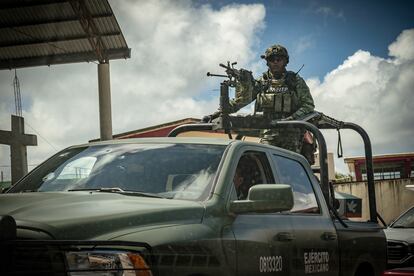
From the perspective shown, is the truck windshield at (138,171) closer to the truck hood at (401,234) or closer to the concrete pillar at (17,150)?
the truck hood at (401,234)

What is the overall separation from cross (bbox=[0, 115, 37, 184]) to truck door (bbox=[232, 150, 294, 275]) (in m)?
8.99

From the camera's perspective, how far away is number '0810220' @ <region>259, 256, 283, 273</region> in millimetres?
3648

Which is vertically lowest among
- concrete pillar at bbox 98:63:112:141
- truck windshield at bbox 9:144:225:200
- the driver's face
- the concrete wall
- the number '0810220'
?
the concrete wall

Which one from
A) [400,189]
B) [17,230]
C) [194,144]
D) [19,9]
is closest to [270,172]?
[194,144]

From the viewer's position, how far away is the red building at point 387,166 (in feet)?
85.4

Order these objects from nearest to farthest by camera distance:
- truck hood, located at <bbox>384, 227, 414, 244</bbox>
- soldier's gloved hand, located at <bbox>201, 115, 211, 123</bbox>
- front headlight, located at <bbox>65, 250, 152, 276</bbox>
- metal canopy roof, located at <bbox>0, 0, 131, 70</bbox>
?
front headlight, located at <bbox>65, 250, 152, 276</bbox>
soldier's gloved hand, located at <bbox>201, 115, 211, 123</bbox>
truck hood, located at <bbox>384, 227, 414, 244</bbox>
metal canopy roof, located at <bbox>0, 0, 131, 70</bbox>

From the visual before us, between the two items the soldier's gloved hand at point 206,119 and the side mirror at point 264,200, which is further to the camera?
the soldier's gloved hand at point 206,119

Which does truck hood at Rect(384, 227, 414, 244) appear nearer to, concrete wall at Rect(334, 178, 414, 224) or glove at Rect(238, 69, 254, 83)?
glove at Rect(238, 69, 254, 83)

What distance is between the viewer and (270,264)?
3.75m

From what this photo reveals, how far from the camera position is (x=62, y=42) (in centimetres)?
1848

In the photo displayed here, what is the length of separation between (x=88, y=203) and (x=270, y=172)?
1.62 m

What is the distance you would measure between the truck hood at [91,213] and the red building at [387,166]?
921 inches

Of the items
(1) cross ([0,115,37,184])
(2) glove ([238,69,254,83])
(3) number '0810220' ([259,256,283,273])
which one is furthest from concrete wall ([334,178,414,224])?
(3) number '0810220' ([259,256,283,273])

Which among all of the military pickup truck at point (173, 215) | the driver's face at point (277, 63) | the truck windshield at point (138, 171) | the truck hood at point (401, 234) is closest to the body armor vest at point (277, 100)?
the driver's face at point (277, 63)
